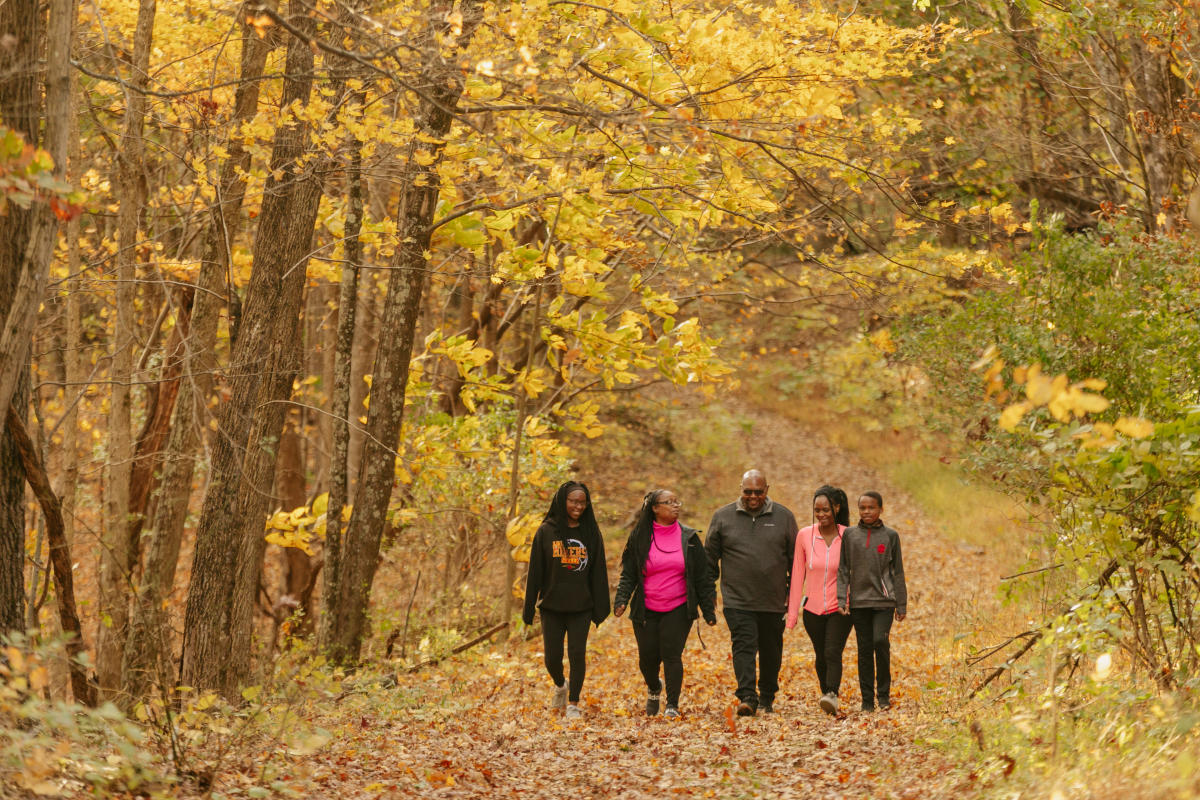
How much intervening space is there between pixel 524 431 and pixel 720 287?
543cm

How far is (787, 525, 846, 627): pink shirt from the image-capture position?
8.25m

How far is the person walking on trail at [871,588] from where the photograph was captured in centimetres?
804

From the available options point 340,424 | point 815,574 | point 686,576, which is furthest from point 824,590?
point 340,424

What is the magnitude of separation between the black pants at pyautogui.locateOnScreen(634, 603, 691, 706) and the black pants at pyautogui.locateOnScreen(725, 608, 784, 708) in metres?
0.39

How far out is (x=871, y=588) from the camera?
8062 millimetres

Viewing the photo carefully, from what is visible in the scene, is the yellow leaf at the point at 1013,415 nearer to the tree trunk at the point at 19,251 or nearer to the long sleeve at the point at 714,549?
the tree trunk at the point at 19,251

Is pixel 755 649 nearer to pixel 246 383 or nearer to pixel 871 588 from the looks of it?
pixel 871 588

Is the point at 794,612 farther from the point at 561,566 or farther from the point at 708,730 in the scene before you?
the point at 561,566

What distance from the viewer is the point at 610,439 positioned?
22.0 m

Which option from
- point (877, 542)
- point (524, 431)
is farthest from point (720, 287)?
point (877, 542)

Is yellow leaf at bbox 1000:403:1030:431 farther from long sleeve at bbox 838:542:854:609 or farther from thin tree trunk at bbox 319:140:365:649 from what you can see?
thin tree trunk at bbox 319:140:365:649

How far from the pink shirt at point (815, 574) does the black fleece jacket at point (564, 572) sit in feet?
4.84

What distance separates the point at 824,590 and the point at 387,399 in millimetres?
4381

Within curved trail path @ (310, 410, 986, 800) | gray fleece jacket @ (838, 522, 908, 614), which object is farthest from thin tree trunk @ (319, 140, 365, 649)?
gray fleece jacket @ (838, 522, 908, 614)
